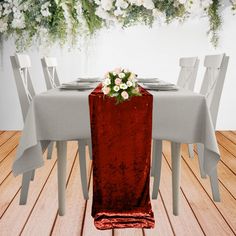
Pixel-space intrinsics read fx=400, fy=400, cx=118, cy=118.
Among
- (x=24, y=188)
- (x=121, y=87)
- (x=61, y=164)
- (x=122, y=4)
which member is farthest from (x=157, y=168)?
(x=122, y=4)

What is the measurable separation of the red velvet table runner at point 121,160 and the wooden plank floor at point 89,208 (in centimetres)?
10

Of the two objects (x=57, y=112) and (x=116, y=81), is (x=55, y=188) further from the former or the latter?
(x=116, y=81)

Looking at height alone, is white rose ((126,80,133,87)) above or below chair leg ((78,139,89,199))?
above

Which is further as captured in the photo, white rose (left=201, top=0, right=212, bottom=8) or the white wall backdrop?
the white wall backdrop

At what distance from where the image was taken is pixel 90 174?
10.4 ft

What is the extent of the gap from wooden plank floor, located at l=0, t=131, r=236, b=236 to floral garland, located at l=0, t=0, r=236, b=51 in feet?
5.85

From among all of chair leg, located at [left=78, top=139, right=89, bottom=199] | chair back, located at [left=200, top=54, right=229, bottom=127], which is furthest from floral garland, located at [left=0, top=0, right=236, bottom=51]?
chair leg, located at [left=78, top=139, right=89, bottom=199]

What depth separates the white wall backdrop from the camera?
15.2ft

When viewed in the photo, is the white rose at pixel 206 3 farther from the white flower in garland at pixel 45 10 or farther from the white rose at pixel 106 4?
the white flower in garland at pixel 45 10

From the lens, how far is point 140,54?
471 centimetres

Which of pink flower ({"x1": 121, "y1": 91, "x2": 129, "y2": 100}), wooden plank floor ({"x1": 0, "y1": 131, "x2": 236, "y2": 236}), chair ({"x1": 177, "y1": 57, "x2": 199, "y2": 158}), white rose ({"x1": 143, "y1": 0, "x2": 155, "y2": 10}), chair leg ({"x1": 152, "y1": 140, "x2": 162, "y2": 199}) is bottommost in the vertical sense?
wooden plank floor ({"x1": 0, "y1": 131, "x2": 236, "y2": 236})

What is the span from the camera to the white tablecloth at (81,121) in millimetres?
2082

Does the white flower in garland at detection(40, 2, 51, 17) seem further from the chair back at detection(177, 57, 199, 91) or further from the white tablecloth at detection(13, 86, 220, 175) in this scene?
the white tablecloth at detection(13, 86, 220, 175)

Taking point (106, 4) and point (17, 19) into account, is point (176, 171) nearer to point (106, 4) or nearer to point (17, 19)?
point (106, 4)
